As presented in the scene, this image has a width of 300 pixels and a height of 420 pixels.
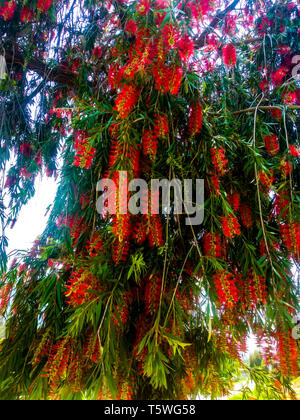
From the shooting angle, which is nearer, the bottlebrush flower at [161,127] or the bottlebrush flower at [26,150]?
the bottlebrush flower at [161,127]

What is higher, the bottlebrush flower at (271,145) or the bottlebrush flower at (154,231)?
the bottlebrush flower at (271,145)

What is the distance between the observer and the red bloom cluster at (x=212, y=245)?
2.80 ft

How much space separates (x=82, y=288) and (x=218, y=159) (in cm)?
58

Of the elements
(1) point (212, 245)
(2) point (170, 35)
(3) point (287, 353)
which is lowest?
(3) point (287, 353)

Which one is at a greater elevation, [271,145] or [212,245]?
[271,145]

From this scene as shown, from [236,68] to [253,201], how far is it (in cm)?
82

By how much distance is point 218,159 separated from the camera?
862 millimetres

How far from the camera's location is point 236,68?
1.41m

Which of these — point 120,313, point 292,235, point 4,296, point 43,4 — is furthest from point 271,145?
point 4,296

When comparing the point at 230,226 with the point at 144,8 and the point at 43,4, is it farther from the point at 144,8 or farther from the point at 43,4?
the point at 43,4

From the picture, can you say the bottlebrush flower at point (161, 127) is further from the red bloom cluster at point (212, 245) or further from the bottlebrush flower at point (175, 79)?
the red bloom cluster at point (212, 245)

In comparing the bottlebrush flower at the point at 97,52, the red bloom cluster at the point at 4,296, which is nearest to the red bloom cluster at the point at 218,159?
the bottlebrush flower at the point at 97,52
